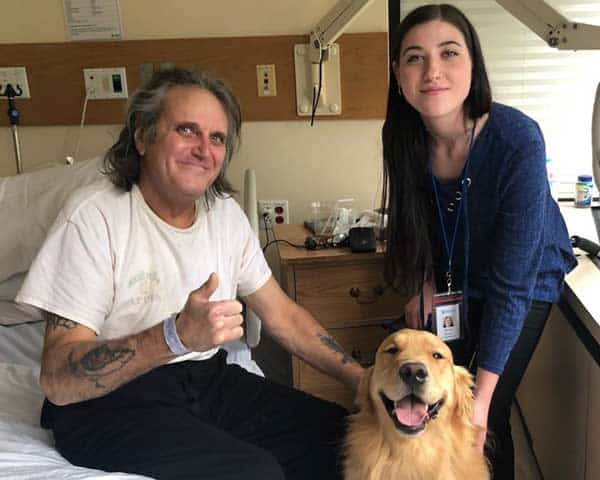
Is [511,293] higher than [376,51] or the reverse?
the reverse

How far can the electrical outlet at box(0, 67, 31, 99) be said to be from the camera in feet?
7.61

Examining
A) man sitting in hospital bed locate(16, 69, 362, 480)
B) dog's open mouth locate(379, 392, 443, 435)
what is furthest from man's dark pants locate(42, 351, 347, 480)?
dog's open mouth locate(379, 392, 443, 435)

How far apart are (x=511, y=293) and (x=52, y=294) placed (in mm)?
999

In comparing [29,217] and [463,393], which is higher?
[29,217]

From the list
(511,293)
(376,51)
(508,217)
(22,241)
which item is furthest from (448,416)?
(376,51)

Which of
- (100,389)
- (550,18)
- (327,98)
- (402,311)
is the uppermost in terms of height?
(550,18)

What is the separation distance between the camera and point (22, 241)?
1771 mm

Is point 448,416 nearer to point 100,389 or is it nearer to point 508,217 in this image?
point 508,217

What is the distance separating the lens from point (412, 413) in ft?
4.00

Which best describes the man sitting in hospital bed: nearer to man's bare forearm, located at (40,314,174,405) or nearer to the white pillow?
man's bare forearm, located at (40,314,174,405)

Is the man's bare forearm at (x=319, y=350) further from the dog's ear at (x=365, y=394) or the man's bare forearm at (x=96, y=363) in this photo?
the man's bare forearm at (x=96, y=363)

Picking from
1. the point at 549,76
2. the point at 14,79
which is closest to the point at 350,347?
the point at 549,76

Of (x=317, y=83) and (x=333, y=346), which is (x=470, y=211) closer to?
(x=333, y=346)

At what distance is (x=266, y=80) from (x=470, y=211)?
1150 mm
